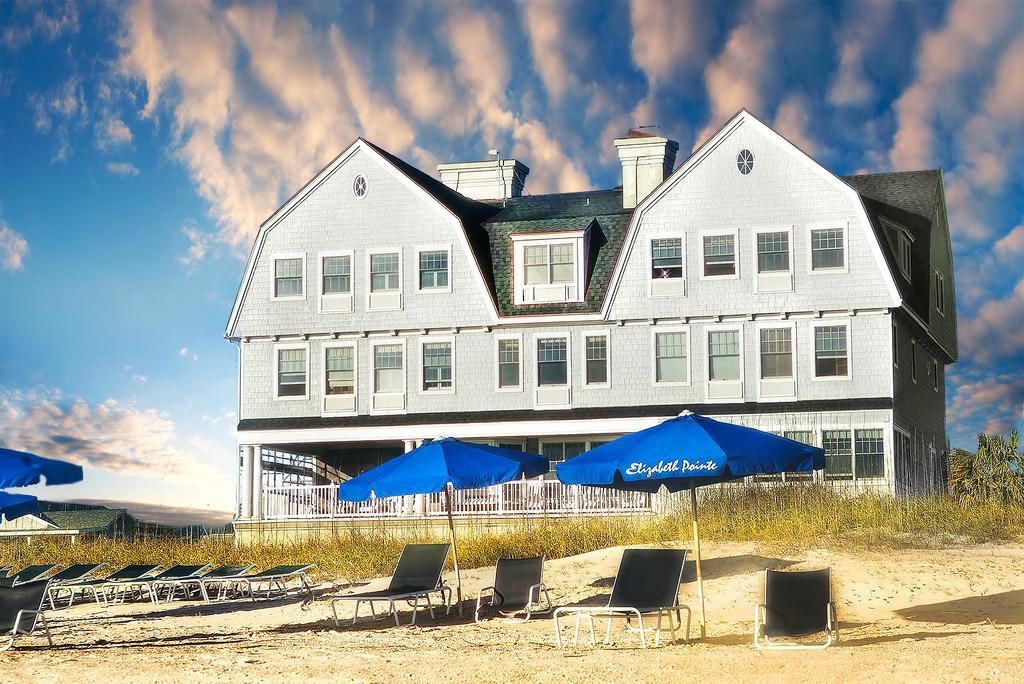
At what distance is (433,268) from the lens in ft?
112

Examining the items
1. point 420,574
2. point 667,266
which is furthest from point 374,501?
point 420,574

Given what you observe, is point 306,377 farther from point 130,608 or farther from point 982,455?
point 982,455

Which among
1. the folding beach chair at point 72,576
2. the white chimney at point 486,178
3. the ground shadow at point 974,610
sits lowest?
the ground shadow at point 974,610

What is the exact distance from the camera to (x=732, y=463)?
14438 millimetres

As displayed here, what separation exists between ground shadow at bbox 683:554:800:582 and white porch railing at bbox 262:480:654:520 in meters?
10.2

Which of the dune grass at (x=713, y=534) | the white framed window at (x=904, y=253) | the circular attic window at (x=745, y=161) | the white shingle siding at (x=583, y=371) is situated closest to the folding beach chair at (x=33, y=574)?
the dune grass at (x=713, y=534)

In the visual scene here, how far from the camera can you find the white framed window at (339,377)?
34281mm

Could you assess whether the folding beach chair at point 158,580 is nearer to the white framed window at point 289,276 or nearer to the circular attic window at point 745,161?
the white framed window at point 289,276

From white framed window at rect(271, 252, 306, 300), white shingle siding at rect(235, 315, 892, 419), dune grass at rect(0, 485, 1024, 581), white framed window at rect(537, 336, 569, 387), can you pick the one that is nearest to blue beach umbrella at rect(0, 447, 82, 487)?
dune grass at rect(0, 485, 1024, 581)

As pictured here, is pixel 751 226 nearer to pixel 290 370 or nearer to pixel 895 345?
pixel 895 345

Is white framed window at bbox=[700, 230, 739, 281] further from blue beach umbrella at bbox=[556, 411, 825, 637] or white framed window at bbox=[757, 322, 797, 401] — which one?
blue beach umbrella at bbox=[556, 411, 825, 637]

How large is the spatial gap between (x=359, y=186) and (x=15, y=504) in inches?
654

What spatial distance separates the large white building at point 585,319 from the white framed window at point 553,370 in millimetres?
56

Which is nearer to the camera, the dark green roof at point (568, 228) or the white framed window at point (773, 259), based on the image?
the white framed window at point (773, 259)
